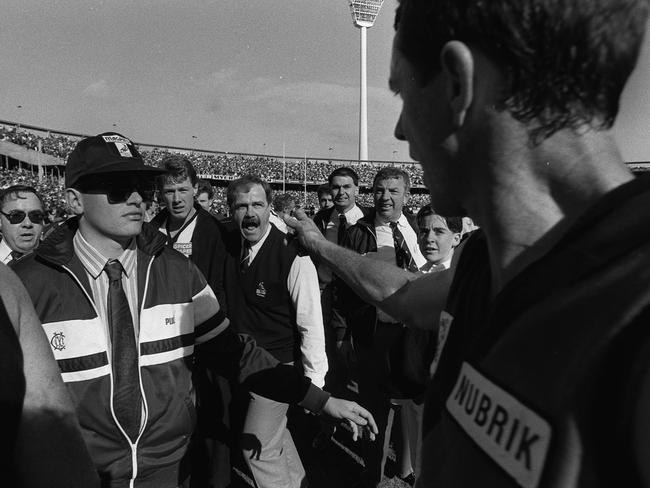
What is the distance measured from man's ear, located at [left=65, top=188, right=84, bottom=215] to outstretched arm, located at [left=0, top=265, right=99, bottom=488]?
1.47 metres

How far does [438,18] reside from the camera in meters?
0.84

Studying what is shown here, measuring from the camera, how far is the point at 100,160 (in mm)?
2523

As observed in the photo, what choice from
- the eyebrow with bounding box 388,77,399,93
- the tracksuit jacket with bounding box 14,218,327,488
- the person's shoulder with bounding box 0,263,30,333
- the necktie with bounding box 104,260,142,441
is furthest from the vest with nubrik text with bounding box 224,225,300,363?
the eyebrow with bounding box 388,77,399,93

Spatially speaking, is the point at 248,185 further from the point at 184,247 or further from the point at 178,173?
the point at 178,173

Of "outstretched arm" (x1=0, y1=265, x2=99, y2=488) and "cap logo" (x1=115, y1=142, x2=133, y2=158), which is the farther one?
"cap logo" (x1=115, y1=142, x2=133, y2=158)

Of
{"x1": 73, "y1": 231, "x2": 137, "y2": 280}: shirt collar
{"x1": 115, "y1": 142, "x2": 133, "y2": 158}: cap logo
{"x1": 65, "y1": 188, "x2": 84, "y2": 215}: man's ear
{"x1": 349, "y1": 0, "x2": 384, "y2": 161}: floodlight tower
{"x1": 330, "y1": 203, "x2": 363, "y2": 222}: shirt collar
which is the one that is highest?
{"x1": 349, "y1": 0, "x2": 384, "y2": 161}: floodlight tower

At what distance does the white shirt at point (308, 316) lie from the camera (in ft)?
13.0

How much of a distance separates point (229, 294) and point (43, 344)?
3.09 meters

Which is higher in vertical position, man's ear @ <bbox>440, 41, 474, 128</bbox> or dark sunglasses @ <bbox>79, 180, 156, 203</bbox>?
man's ear @ <bbox>440, 41, 474, 128</bbox>

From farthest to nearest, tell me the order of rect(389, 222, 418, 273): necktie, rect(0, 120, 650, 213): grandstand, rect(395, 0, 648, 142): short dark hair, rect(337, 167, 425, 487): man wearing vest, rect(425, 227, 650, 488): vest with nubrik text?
rect(0, 120, 650, 213): grandstand
rect(389, 222, 418, 273): necktie
rect(337, 167, 425, 487): man wearing vest
rect(395, 0, 648, 142): short dark hair
rect(425, 227, 650, 488): vest with nubrik text

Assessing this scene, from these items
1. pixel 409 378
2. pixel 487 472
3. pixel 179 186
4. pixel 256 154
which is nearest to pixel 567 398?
pixel 487 472

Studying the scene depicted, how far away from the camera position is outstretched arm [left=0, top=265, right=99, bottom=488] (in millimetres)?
1131

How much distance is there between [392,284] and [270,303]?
2373 millimetres

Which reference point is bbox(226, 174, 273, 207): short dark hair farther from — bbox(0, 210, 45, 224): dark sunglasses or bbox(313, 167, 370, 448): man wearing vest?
bbox(0, 210, 45, 224): dark sunglasses
